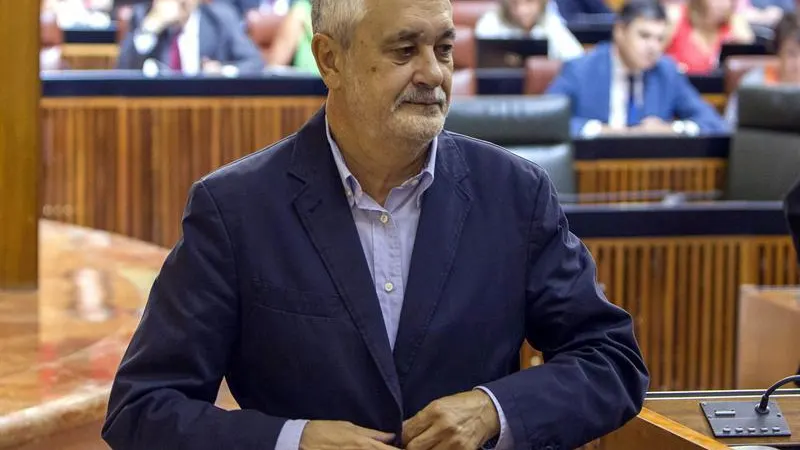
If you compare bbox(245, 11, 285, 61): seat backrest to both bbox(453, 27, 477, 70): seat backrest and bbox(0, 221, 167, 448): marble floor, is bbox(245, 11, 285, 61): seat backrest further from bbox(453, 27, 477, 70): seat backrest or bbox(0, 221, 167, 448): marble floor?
bbox(0, 221, 167, 448): marble floor

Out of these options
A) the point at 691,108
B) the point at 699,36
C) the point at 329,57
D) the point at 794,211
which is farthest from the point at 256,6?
the point at 329,57

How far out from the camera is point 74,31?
25.5ft

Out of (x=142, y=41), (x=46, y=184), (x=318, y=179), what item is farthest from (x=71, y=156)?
(x=318, y=179)

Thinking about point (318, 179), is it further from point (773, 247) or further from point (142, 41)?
point (142, 41)

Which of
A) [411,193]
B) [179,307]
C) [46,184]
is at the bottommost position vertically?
[46,184]

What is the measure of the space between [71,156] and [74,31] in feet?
8.32

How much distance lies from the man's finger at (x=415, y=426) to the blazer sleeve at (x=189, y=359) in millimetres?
131

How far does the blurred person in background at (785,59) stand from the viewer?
5.94 metres

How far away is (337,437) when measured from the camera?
154 centimetres

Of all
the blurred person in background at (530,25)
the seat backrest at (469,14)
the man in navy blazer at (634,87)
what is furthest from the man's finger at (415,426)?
the seat backrest at (469,14)

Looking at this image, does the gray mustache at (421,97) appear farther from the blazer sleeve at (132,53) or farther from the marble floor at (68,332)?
the blazer sleeve at (132,53)

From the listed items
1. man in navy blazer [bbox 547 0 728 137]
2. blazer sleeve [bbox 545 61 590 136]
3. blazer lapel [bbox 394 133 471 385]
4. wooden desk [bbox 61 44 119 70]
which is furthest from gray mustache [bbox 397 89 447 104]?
wooden desk [bbox 61 44 119 70]

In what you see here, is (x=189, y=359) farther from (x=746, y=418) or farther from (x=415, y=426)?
(x=746, y=418)

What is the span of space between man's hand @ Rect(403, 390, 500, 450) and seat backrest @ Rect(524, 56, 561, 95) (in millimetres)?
4466
